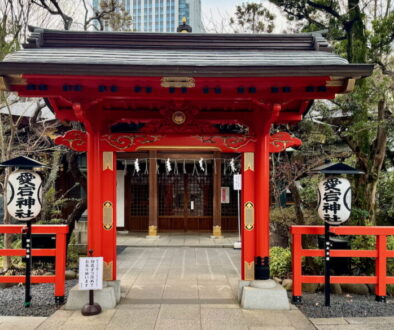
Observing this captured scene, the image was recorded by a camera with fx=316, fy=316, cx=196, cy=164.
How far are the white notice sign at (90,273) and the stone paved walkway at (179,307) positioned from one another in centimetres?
45

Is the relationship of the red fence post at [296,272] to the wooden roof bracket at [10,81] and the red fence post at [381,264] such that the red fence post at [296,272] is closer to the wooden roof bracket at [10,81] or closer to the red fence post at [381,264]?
the red fence post at [381,264]

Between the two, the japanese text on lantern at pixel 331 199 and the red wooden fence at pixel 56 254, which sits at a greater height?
the japanese text on lantern at pixel 331 199

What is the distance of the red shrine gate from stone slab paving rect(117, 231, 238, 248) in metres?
6.76

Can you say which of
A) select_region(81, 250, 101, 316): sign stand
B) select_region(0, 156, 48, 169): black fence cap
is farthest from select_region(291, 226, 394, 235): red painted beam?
select_region(0, 156, 48, 169): black fence cap

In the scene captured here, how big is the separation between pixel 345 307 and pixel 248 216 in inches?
84.3

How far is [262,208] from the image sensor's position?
5.23 metres

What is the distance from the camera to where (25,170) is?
5.10 m

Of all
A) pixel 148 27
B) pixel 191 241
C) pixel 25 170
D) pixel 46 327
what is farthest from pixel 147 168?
pixel 148 27

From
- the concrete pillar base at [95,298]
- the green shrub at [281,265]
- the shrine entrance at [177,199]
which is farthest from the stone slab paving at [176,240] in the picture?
the concrete pillar base at [95,298]

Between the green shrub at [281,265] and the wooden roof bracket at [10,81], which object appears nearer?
the wooden roof bracket at [10,81]

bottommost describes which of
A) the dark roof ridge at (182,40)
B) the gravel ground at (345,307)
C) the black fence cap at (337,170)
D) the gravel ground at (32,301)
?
the gravel ground at (345,307)

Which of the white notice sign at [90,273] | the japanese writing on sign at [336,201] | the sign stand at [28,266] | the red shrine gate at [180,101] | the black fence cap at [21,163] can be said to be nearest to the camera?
the red shrine gate at [180,101]

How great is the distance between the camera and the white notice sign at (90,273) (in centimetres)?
460

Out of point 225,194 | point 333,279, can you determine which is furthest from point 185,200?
point 333,279
